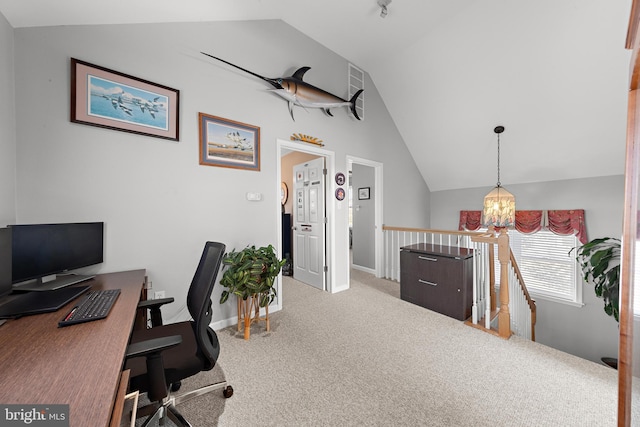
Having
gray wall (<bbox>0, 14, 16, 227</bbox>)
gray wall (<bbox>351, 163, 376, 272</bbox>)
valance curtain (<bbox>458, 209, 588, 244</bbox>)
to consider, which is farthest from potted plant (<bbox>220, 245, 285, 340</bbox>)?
valance curtain (<bbox>458, 209, 588, 244</bbox>)

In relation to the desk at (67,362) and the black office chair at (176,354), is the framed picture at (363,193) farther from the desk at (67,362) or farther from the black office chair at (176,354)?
the desk at (67,362)

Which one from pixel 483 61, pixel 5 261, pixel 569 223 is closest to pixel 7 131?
pixel 5 261

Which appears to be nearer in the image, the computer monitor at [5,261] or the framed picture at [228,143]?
the computer monitor at [5,261]

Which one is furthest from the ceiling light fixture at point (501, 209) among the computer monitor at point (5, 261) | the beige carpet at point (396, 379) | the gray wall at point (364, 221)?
the computer monitor at point (5, 261)

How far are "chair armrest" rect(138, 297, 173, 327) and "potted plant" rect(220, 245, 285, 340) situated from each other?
2.11 feet

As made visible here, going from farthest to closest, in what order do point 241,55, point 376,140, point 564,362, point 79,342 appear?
point 376,140 → point 241,55 → point 564,362 → point 79,342

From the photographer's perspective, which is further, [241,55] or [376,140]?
[376,140]

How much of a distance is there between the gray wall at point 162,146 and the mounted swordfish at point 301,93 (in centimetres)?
10

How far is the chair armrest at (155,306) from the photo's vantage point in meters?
1.42

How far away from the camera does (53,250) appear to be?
1.47 metres

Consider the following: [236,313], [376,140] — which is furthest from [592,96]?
[236,313]

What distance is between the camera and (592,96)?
292 centimetres

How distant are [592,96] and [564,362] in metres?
3.08

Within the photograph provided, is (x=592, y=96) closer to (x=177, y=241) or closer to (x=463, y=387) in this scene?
(x=463, y=387)
